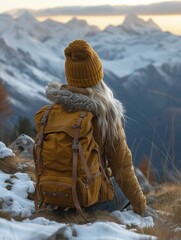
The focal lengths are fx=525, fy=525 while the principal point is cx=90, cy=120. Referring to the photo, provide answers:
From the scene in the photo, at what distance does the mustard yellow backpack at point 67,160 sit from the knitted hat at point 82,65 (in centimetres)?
Answer: 32

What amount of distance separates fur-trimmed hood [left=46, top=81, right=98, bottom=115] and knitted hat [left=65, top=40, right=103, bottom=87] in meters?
0.09

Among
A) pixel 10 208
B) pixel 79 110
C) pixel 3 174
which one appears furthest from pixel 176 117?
pixel 3 174

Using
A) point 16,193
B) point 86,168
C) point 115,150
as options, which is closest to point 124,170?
point 115,150

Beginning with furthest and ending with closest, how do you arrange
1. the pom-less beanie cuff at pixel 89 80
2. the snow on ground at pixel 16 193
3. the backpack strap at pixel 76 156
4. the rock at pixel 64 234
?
the snow on ground at pixel 16 193 < the pom-less beanie cuff at pixel 89 80 < the backpack strap at pixel 76 156 < the rock at pixel 64 234

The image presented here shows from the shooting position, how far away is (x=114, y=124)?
15.7 ft

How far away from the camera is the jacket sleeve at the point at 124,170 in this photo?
191 inches

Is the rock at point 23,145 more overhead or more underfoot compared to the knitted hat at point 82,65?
more underfoot

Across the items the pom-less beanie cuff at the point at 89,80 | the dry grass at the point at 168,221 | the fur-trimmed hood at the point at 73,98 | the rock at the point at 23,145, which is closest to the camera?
the dry grass at the point at 168,221

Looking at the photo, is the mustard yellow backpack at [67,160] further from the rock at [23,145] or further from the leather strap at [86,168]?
the rock at [23,145]

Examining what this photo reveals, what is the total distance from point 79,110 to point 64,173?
0.57 metres

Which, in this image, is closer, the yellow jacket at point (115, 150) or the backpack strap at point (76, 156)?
the backpack strap at point (76, 156)

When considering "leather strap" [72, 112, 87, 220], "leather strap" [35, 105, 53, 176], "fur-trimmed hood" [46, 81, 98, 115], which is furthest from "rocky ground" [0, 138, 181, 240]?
"fur-trimmed hood" [46, 81, 98, 115]

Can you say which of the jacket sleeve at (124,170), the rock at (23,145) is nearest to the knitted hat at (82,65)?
the jacket sleeve at (124,170)

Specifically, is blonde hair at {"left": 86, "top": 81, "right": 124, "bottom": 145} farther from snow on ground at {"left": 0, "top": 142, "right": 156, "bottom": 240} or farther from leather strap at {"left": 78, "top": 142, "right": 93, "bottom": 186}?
snow on ground at {"left": 0, "top": 142, "right": 156, "bottom": 240}
